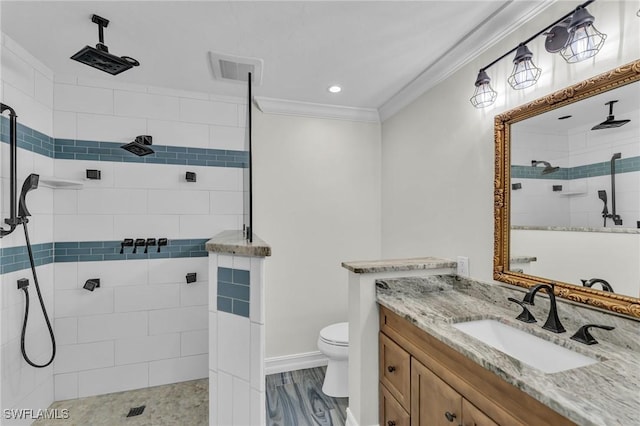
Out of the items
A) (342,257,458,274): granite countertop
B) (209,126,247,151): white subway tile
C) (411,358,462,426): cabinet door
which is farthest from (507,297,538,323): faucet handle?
(209,126,247,151): white subway tile

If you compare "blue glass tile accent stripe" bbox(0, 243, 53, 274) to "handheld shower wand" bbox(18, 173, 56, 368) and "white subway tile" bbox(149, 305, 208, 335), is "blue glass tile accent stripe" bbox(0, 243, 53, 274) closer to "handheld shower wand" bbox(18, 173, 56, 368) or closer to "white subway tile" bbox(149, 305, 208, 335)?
"handheld shower wand" bbox(18, 173, 56, 368)

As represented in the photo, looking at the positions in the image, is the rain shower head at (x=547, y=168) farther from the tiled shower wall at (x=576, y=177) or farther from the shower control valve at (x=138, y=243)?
the shower control valve at (x=138, y=243)

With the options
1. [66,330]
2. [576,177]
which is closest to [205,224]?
[66,330]

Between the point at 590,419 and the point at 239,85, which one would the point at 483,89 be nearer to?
the point at 590,419

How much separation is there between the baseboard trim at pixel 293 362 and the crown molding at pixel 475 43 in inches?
94.3

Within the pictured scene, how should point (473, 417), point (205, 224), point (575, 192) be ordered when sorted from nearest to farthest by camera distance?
point (473, 417) < point (575, 192) < point (205, 224)

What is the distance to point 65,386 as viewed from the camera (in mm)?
2221

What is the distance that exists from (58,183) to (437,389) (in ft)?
8.76

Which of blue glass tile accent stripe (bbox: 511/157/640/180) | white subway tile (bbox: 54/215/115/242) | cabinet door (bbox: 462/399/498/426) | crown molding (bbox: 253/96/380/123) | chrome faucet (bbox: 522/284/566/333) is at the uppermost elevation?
crown molding (bbox: 253/96/380/123)

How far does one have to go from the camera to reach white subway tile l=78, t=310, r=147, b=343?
227 centimetres

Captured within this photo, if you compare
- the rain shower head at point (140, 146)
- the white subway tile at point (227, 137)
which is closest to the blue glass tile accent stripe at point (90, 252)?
the rain shower head at point (140, 146)

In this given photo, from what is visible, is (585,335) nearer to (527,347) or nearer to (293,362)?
(527,347)

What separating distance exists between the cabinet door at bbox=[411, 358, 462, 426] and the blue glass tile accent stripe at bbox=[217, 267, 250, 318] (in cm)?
86

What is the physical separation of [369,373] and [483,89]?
1751mm
